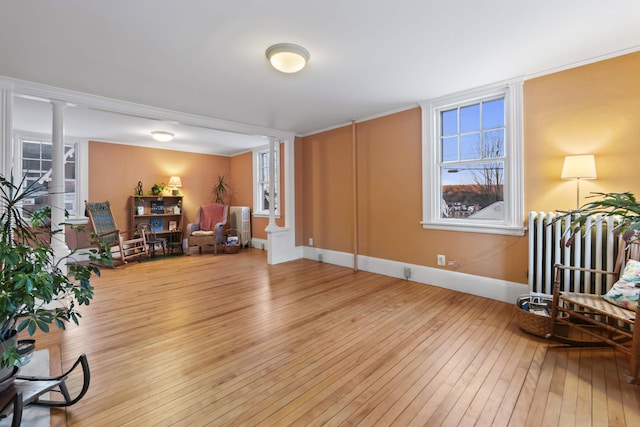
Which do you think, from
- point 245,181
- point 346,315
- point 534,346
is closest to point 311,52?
point 346,315

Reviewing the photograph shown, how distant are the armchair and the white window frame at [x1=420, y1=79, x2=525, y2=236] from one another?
4142mm

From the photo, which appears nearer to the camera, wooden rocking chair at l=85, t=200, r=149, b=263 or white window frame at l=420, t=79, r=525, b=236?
white window frame at l=420, t=79, r=525, b=236

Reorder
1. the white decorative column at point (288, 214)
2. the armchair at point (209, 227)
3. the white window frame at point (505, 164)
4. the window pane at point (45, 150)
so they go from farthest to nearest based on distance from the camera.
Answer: the armchair at point (209, 227) → the window pane at point (45, 150) → the white decorative column at point (288, 214) → the white window frame at point (505, 164)

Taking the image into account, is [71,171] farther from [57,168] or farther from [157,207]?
[57,168]

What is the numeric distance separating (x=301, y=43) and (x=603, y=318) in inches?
131

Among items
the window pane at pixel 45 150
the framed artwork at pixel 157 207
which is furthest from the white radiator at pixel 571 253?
the window pane at pixel 45 150

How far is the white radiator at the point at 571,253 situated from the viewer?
231cm

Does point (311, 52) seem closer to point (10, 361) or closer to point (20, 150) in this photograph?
point (10, 361)

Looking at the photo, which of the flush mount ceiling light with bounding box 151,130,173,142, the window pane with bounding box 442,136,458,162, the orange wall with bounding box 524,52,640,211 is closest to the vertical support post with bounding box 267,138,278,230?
the flush mount ceiling light with bounding box 151,130,173,142

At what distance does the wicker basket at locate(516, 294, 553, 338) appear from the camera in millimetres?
2215

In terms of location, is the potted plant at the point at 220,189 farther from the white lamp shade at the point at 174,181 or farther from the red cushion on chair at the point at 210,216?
the white lamp shade at the point at 174,181

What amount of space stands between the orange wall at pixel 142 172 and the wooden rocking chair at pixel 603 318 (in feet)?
22.1

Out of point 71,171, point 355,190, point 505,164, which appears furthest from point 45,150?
point 505,164

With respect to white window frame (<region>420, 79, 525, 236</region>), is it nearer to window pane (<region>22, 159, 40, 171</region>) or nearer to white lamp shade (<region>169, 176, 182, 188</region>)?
white lamp shade (<region>169, 176, 182, 188</region>)
